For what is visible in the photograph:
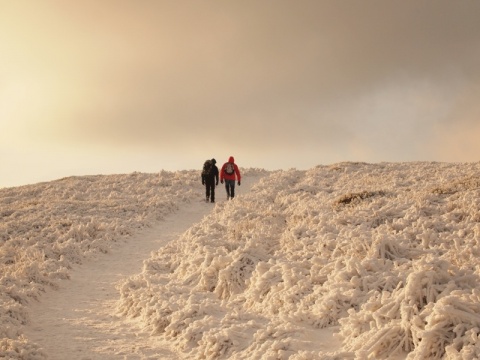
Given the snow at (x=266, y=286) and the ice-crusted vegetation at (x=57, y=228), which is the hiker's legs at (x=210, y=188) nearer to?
the ice-crusted vegetation at (x=57, y=228)

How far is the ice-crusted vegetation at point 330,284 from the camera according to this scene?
18.6 ft

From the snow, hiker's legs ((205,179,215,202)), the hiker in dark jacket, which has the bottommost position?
the snow

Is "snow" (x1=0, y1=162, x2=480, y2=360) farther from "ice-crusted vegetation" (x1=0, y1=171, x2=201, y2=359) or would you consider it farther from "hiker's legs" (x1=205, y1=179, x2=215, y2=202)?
"hiker's legs" (x1=205, y1=179, x2=215, y2=202)

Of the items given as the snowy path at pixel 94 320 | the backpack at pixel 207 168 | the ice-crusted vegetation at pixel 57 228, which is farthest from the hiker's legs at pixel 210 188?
the snowy path at pixel 94 320

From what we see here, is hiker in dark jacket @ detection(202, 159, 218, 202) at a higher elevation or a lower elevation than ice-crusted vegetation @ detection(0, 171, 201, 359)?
higher

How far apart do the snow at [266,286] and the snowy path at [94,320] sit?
0.04 metres

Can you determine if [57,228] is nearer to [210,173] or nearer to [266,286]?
[210,173]

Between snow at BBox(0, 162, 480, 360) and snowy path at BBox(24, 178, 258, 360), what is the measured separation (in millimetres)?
37

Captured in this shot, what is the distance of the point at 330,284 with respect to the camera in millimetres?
7668

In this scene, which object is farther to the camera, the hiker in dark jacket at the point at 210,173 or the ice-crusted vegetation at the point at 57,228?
the hiker in dark jacket at the point at 210,173

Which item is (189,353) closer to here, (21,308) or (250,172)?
(21,308)

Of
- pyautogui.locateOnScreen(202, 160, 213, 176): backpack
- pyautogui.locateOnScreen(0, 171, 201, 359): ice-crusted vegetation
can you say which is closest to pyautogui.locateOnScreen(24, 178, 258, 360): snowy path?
pyautogui.locateOnScreen(0, 171, 201, 359): ice-crusted vegetation

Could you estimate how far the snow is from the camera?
6.04 meters

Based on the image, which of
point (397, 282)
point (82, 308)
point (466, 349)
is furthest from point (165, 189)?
point (466, 349)
